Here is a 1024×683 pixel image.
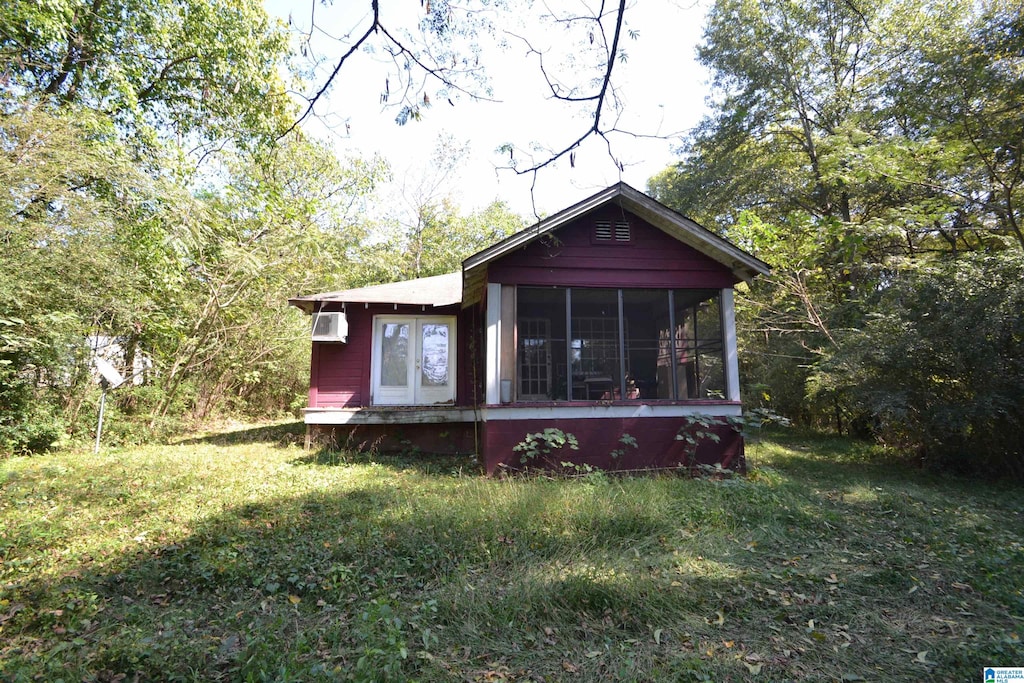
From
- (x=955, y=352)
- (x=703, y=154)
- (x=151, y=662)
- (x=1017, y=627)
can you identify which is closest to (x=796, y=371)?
(x=955, y=352)

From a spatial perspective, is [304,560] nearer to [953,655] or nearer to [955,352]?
[953,655]

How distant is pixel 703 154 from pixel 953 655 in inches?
611

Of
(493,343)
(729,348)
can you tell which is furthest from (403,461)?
(729,348)

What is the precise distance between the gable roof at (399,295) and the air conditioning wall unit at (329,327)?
314 millimetres

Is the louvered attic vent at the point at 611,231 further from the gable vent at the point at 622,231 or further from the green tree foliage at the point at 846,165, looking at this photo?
the green tree foliage at the point at 846,165

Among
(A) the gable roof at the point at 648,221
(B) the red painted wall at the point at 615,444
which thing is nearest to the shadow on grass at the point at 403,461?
(B) the red painted wall at the point at 615,444

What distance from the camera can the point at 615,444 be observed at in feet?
25.5

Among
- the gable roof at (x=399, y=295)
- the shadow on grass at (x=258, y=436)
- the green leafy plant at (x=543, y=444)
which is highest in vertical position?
the gable roof at (x=399, y=295)

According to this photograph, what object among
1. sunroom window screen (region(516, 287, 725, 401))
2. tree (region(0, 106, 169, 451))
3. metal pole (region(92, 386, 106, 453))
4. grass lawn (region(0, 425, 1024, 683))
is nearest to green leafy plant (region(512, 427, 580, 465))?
grass lawn (region(0, 425, 1024, 683))

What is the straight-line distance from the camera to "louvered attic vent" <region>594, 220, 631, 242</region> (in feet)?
27.0

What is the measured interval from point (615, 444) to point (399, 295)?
5368 mm

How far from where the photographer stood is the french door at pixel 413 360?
33.8 ft

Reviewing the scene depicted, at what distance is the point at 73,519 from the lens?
523 centimetres

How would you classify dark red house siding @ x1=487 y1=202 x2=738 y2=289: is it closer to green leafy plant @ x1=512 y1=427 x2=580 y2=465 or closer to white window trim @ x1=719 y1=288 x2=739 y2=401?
white window trim @ x1=719 y1=288 x2=739 y2=401
